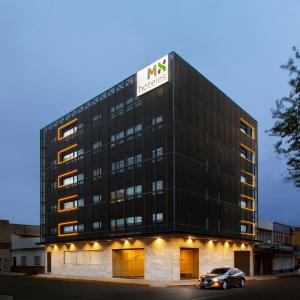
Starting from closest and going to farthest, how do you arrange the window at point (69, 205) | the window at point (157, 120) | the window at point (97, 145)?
the window at point (157, 120) → the window at point (97, 145) → the window at point (69, 205)

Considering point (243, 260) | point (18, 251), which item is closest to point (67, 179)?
point (18, 251)

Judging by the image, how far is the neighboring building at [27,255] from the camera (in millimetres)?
70463

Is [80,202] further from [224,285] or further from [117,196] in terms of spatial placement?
[224,285]

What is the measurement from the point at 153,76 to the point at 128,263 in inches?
812

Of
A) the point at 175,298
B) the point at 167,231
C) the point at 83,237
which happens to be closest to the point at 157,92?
the point at 167,231

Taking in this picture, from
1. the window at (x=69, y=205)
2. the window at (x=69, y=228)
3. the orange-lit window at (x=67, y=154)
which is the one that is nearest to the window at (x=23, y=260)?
the window at (x=69, y=228)

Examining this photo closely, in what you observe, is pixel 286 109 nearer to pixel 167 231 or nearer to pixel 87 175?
pixel 167 231

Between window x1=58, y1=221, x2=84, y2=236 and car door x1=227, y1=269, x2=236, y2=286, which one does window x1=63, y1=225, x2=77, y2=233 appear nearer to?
window x1=58, y1=221, x2=84, y2=236

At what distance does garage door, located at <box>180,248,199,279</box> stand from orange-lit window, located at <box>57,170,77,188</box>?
62.3 feet

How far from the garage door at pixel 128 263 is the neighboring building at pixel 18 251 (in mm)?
21571

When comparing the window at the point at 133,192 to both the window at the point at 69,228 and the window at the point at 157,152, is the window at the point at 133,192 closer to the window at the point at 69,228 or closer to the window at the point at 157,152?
the window at the point at 157,152

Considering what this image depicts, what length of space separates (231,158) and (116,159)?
46.9 ft

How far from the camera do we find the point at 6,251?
8112cm

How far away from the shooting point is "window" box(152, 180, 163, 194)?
1773 inches
